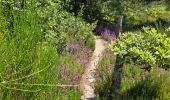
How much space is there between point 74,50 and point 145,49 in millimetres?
3975

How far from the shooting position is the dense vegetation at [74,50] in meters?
2.98

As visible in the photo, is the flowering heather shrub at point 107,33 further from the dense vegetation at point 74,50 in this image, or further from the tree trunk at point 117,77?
the tree trunk at point 117,77

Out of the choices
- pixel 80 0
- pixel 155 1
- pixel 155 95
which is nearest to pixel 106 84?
pixel 155 95

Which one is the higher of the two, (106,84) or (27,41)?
(27,41)

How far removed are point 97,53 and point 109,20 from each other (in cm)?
496

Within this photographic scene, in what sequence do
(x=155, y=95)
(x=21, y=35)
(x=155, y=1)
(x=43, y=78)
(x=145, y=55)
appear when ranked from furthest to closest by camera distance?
(x=155, y=1) < (x=155, y=95) < (x=145, y=55) < (x=43, y=78) < (x=21, y=35)

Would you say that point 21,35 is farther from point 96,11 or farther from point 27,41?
point 96,11

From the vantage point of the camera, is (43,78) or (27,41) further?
(43,78)

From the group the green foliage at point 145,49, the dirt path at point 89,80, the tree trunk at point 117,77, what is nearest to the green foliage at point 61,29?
the dirt path at point 89,80

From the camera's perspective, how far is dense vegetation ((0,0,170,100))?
9.79ft

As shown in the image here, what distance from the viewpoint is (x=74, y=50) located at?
11.1 m

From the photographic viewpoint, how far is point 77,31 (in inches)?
502

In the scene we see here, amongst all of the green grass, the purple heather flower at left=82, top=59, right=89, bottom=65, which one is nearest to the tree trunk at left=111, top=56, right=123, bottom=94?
the purple heather flower at left=82, top=59, right=89, bottom=65

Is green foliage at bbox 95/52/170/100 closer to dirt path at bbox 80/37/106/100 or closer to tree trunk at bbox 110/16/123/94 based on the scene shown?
tree trunk at bbox 110/16/123/94
